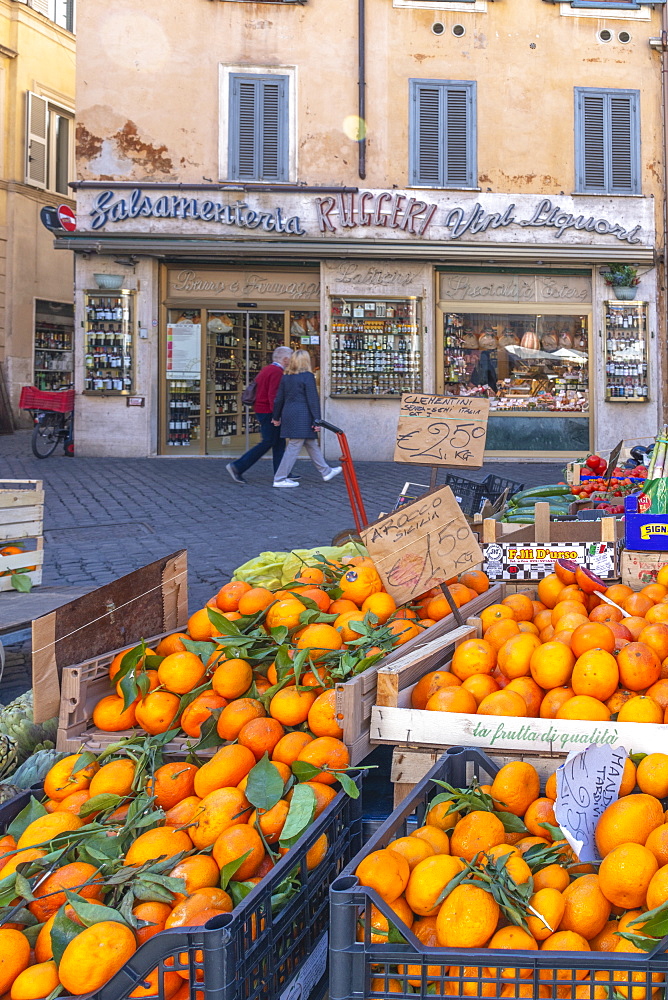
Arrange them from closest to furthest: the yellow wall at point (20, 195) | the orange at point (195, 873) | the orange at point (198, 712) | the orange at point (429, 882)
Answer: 1. the orange at point (429, 882)
2. the orange at point (195, 873)
3. the orange at point (198, 712)
4. the yellow wall at point (20, 195)

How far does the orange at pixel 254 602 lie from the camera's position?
2932 mm

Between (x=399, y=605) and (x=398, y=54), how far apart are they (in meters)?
14.1

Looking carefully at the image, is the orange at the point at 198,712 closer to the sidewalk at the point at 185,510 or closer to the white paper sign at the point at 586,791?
the white paper sign at the point at 586,791

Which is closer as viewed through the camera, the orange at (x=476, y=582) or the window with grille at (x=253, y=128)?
the orange at (x=476, y=582)

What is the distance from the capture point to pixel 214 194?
14.2 metres

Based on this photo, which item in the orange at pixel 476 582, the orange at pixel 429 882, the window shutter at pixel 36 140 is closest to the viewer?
the orange at pixel 429 882

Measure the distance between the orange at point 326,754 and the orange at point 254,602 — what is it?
766 millimetres

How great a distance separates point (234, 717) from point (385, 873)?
0.83m

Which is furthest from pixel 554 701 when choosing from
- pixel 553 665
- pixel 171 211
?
pixel 171 211

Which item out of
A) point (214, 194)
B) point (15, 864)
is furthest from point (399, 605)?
point (214, 194)

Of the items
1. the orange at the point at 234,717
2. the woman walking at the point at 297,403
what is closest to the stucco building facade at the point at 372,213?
the woman walking at the point at 297,403

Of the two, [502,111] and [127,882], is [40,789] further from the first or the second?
[502,111]

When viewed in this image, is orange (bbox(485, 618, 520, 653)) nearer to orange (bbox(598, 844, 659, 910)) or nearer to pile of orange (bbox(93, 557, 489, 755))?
pile of orange (bbox(93, 557, 489, 755))

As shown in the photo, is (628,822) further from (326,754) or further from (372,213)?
(372,213)
